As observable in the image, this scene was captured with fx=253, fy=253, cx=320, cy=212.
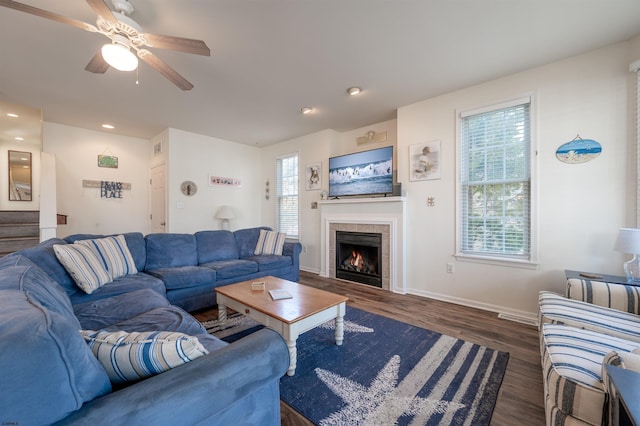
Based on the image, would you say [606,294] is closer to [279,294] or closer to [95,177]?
[279,294]

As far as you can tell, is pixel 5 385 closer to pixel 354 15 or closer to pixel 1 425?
pixel 1 425

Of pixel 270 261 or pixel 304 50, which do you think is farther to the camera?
pixel 270 261

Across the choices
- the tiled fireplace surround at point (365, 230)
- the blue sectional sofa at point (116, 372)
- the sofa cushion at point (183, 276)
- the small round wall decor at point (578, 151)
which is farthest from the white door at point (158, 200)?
the small round wall decor at point (578, 151)

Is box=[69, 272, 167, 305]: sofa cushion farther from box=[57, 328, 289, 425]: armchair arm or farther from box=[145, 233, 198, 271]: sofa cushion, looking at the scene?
box=[57, 328, 289, 425]: armchair arm

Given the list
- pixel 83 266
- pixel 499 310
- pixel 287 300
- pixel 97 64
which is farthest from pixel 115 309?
pixel 499 310

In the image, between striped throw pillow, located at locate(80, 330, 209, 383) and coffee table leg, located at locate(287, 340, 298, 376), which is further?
coffee table leg, located at locate(287, 340, 298, 376)

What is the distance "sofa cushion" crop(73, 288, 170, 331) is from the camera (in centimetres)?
167

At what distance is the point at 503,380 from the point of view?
173 centimetres

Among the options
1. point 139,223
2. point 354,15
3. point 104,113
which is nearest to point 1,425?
point 354,15

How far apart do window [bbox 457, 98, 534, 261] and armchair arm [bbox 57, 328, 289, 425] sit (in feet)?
9.46

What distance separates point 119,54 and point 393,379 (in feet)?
9.71

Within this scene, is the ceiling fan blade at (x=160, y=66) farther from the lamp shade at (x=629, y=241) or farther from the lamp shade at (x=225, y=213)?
the lamp shade at (x=629, y=241)

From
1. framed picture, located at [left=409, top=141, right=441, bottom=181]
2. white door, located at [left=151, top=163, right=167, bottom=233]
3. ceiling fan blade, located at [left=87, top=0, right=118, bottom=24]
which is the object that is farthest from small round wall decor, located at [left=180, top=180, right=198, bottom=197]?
framed picture, located at [left=409, top=141, right=441, bottom=181]

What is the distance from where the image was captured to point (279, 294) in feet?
7.18
